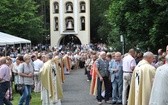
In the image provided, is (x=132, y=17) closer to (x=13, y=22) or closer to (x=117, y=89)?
(x=117, y=89)

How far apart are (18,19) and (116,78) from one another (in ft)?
144

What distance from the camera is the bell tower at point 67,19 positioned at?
78.6 m

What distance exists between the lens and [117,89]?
18.2 m

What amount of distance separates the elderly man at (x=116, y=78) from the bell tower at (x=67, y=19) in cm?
6025

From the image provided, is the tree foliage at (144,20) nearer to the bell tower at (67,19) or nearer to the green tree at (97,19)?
the green tree at (97,19)

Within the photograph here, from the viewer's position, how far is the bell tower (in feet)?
258

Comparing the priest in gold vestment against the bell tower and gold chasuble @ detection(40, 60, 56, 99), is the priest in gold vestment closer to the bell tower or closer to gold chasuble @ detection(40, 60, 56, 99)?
gold chasuble @ detection(40, 60, 56, 99)

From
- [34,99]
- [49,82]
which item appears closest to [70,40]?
[34,99]

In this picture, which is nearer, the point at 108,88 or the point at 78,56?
the point at 108,88

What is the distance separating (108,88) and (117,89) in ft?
1.66

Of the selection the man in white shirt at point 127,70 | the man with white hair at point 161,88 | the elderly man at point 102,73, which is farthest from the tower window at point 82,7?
the man with white hair at point 161,88

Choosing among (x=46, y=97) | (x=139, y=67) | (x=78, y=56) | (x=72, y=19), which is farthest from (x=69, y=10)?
(x=139, y=67)

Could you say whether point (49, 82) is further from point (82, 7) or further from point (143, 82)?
point (82, 7)

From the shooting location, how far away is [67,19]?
80250mm
